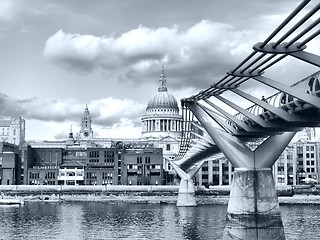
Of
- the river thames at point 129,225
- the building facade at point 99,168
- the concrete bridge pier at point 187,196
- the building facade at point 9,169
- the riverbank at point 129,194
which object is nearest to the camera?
the river thames at point 129,225

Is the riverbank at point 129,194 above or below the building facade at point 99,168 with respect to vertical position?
below

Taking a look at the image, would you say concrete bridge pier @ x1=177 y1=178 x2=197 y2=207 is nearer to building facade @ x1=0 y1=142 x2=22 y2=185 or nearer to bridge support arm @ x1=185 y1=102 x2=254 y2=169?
building facade @ x1=0 y1=142 x2=22 y2=185

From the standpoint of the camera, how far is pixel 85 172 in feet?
468

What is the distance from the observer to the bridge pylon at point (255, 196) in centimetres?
4381

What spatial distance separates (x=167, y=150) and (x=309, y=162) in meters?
49.9

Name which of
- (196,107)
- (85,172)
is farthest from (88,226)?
(85,172)

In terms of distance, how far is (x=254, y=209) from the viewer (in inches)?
1737

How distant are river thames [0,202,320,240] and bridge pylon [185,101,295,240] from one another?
10885mm

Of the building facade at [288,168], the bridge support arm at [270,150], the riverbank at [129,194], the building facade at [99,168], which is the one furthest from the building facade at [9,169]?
the bridge support arm at [270,150]

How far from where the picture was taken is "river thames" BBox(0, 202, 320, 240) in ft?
189

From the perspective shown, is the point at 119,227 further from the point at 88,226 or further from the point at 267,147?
the point at 267,147

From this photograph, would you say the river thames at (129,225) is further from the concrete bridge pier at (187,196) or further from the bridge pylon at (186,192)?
the bridge pylon at (186,192)

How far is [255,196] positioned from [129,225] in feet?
86.6

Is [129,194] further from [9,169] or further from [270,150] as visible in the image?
[270,150]
